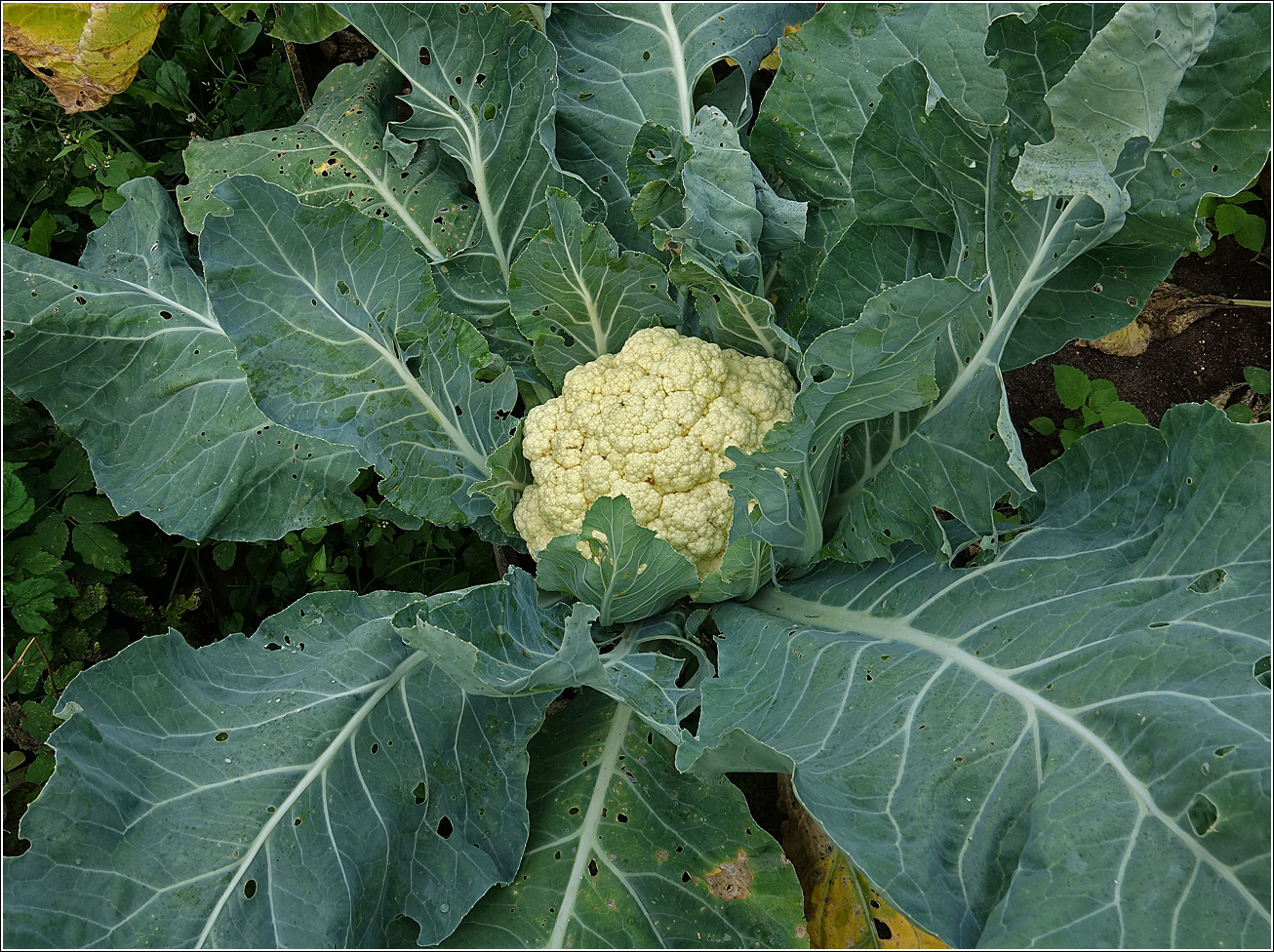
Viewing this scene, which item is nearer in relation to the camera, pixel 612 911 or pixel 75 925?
pixel 75 925

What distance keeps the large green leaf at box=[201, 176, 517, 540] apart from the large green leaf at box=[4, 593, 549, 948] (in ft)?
1.29

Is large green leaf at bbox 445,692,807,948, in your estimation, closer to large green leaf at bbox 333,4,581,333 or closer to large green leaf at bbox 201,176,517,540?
large green leaf at bbox 201,176,517,540

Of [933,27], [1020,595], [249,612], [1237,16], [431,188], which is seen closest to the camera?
[1237,16]

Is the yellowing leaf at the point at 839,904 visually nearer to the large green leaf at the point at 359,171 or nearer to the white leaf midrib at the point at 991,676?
the white leaf midrib at the point at 991,676

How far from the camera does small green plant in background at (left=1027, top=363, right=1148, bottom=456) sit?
9.28ft

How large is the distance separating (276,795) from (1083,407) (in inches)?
99.3

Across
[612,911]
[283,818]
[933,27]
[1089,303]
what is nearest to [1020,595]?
[1089,303]

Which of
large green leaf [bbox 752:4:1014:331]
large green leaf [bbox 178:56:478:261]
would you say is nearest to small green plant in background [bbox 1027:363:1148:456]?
large green leaf [bbox 752:4:1014:331]

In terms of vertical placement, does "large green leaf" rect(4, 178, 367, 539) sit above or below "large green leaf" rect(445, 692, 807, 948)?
above

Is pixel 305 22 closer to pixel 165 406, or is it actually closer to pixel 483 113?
pixel 483 113

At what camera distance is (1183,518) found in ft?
5.58

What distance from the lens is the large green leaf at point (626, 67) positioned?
245 centimetres

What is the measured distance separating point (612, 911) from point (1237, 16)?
2152mm

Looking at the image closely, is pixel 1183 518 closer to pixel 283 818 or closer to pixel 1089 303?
pixel 1089 303
